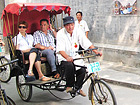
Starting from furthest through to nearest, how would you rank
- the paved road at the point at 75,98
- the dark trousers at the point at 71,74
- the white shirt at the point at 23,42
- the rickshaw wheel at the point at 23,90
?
1. the white shirt at the point at 23,42
2. the rickshaw wheel at the point at 23,90
3. the paved road at the point at 75,98
4. the dark trousers at the point at 71,74

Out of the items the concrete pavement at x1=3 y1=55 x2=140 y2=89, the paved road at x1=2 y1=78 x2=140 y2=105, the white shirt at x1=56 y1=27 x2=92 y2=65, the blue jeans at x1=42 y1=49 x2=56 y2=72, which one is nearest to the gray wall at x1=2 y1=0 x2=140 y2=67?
the concrete pavement at x1=3 y1=55 x2=140 y2=89

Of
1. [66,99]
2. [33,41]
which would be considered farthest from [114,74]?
[33,41]

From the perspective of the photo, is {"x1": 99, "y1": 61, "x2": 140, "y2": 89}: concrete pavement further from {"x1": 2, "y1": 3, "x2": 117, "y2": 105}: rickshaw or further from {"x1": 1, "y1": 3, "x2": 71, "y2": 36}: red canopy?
{"x1": 1, "y1": 3, "x2": 71, "y2": 36}: red canopy

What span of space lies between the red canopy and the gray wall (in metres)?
2.36

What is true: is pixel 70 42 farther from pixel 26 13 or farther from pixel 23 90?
pixel 26 13

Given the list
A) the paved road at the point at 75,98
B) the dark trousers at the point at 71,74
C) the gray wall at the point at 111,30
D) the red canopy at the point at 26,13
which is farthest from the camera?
the gray wall at the point at 111,30

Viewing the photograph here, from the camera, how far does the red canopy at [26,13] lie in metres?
5.27

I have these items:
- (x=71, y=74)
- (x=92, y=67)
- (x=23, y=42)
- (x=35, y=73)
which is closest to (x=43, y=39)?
(x=23, y=42)

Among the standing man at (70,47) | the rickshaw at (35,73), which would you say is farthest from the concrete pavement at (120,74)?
the standing man at (70,47)

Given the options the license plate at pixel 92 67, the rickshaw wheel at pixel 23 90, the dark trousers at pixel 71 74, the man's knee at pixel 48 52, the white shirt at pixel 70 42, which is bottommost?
the rickshaw wheel at pixel 23 90

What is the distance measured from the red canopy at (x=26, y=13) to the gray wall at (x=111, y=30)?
2.36 meters

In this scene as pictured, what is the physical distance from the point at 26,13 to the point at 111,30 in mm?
3122

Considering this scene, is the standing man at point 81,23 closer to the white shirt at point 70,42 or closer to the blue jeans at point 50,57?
the blue jeans at point 50,57

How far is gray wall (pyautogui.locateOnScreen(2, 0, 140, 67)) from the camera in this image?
7541 millimetres
